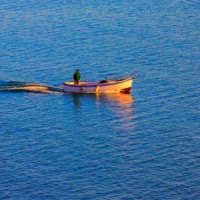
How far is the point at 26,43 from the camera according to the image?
137875 mm

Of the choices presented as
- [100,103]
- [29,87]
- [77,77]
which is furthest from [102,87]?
[29,87]

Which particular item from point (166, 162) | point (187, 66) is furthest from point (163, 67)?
point (166, 162)

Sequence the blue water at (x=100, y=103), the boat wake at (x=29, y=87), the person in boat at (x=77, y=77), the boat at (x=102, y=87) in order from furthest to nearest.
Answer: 1. the person in boat at (x=77, y=77)
2. the boat wake at (x=29, y=87)
3. the boat at (x=102, y=87)
4. the blue water at (x=100, y=103)

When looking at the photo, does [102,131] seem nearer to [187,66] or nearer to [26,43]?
[187,66]

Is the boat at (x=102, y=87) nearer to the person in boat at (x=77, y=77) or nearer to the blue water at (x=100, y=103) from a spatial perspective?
the blue water at (x=100, y=103)

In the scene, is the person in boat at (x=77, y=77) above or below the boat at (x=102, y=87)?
above

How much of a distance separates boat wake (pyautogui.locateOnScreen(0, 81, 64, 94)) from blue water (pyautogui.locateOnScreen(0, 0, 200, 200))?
0.36 feet

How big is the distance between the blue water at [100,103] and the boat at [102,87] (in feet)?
2.74

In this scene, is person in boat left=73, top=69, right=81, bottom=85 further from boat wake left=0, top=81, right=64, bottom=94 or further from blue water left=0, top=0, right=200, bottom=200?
blue water left=0, top=0, right=200, bottom=200

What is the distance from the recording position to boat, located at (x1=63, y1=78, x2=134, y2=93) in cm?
11656

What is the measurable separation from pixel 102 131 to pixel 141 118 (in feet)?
17.1

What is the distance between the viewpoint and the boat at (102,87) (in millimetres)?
116562

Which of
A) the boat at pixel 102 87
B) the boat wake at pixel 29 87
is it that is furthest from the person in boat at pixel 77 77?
the boat wake at pixel 29 87

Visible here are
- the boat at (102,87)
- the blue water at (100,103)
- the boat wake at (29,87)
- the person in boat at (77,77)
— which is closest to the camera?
the blue water at (100,103)
